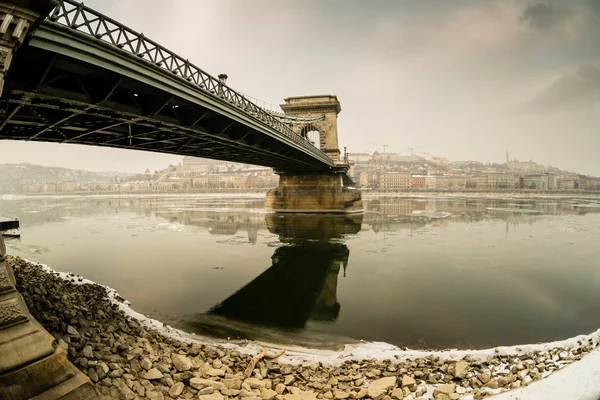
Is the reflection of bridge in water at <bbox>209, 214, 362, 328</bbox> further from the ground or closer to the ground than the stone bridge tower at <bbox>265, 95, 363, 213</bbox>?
closer to the ground

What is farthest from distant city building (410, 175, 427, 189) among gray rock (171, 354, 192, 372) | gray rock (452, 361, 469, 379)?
gray rock (171, 354, 192, 372)

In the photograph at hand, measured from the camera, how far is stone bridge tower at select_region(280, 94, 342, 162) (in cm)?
4881

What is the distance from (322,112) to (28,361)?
4806 centimetres

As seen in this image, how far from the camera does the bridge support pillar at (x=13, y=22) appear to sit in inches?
174

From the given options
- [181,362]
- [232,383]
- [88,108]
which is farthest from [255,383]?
[88,108]

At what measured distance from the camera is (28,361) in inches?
151

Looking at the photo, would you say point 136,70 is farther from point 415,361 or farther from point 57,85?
point 415,361

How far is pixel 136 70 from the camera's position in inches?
372

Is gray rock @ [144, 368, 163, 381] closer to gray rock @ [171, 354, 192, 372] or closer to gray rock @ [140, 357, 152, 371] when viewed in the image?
gray rock @ [140, 357, 152, 371]

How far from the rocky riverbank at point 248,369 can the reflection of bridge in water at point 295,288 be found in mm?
3138

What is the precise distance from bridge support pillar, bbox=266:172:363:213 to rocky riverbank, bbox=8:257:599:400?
33.7 metres

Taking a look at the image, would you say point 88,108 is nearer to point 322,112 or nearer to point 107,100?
point 107,100

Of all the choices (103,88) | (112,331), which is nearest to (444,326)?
(112,331)

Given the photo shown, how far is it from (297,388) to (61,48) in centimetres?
845
